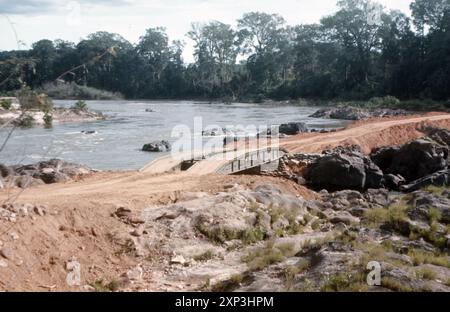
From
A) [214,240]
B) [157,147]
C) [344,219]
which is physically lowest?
[157,147]

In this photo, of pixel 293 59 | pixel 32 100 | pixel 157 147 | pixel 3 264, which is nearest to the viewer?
pixel 32 100

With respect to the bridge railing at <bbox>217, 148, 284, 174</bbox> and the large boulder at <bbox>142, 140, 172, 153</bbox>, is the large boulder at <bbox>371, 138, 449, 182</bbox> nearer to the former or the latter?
the bridge railing at <bbox>217, 148, 284, 174</bbox>

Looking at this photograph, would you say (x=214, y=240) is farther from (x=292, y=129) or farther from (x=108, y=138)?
(x=108, y=138)

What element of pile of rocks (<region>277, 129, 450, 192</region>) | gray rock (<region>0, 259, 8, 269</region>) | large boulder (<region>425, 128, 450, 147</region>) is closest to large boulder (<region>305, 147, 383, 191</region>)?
pile of rocks (<region>277, 129, 450, 192</region>)

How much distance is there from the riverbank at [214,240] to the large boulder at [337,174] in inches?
188

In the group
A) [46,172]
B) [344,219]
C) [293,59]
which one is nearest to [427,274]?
[344,219]

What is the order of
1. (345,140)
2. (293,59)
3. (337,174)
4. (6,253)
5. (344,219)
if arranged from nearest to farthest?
(6,253) → (344,219) → (337,174) → (345,140) → (293,59)

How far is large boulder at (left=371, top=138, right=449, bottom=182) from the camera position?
76.8 ft

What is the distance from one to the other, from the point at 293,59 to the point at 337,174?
239 ft

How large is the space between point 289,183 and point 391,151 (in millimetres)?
9660

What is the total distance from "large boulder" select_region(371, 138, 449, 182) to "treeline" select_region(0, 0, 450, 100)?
120 feet

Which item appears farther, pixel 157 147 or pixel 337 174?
pixel 157 147

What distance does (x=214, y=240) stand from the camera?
36.4ft

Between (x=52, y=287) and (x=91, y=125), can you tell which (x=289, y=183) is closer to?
(x=52, y=287)
